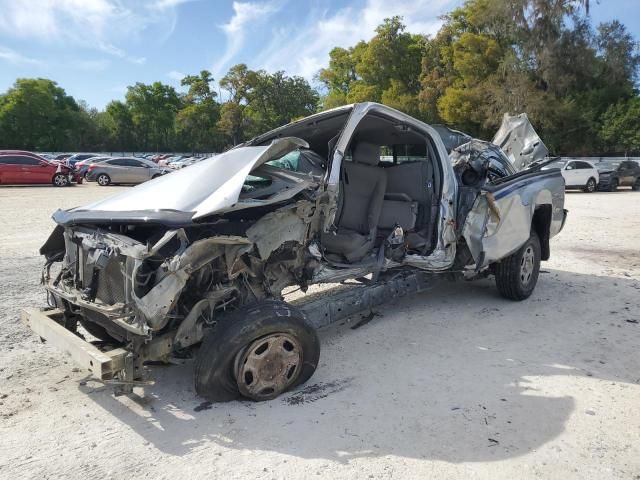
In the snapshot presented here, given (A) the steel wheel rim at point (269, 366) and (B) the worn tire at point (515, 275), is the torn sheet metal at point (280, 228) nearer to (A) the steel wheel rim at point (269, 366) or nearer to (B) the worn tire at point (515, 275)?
(A) the steel wheel rim at point (269, 366)

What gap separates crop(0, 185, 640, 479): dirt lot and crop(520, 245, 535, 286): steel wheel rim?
0.63 m

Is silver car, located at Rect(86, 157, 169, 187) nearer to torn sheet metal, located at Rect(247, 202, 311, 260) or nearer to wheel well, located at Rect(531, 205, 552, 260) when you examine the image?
wheel well, located at Rect(531, 205, 552, 260)

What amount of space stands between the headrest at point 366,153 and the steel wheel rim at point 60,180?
2236 cm

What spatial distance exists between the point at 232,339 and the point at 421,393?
1.46m

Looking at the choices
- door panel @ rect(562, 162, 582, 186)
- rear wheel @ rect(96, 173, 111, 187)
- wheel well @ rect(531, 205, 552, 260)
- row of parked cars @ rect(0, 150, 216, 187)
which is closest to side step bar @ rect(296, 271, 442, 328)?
wheel well @ rect(531, 205, 552, 260)

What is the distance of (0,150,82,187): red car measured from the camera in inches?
895

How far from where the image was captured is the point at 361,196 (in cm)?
538

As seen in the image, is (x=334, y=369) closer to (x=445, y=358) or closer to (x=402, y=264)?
(x=445, y=358)

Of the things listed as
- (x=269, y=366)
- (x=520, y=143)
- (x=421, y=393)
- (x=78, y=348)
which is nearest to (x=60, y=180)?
(x=520, y=143)

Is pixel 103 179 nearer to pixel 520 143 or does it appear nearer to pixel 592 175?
pixel 520 143

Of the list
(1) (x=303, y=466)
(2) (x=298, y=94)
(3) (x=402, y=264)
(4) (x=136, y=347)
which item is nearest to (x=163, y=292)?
(4) (x=136, y=347)

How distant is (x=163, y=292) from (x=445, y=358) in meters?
2.48

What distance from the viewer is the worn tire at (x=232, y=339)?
127 inches

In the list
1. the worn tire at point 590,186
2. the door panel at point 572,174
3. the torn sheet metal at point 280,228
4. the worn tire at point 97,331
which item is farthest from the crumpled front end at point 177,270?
the worn tire at point 590,186
